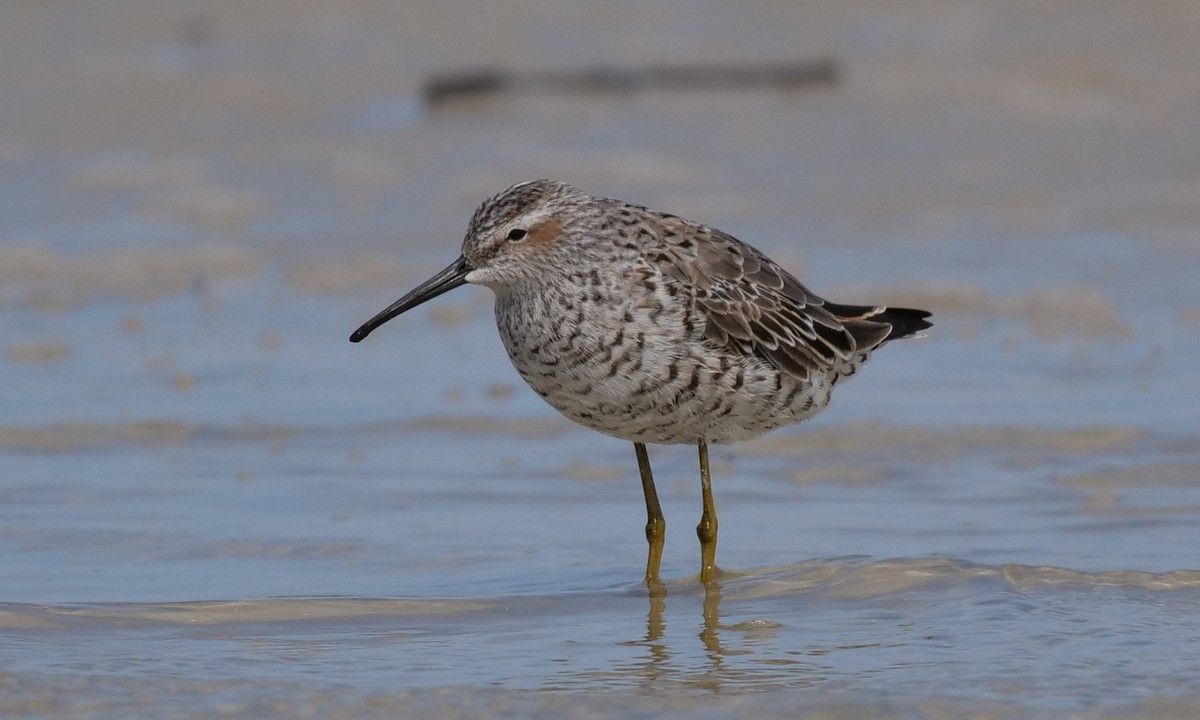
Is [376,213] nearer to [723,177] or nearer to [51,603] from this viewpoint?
[723,177]

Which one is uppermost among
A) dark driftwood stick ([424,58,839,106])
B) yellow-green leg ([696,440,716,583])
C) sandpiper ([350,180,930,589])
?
dark driftwood stick ([424,58,839,106])

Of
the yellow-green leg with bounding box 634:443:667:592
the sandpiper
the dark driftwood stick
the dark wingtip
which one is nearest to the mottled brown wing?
the sandpiper

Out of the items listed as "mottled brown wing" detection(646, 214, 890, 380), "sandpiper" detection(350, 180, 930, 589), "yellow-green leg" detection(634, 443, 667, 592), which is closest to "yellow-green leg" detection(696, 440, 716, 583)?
"sandpiper" detection(350, 180, 930, 589)

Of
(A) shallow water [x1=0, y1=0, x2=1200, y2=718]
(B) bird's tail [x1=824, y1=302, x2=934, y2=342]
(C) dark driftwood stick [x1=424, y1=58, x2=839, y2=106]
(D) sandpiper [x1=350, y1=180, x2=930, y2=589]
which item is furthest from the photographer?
(C) dark driftwood stick [x1=424, y1=58, x2=839, y2=106]

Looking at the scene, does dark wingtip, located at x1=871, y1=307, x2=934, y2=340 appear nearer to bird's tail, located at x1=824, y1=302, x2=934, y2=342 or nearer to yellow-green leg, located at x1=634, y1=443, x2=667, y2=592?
bird's tail, located at x1=824, y1=302, x2=934, y2=342

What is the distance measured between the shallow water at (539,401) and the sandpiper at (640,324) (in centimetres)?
65

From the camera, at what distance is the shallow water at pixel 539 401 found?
670cm

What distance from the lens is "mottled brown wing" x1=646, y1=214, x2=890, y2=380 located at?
7664mm

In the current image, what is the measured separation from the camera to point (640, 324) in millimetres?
7355

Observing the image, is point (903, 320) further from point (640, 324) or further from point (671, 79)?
point (671, 79)

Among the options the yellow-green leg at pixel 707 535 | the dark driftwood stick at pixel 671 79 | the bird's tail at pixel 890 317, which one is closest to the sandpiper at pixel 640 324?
the yellow-green leg at pixel 707 535

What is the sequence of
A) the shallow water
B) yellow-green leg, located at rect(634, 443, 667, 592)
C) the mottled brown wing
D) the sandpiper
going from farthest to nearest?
yellow-green leg, located at rect(634, 443, 667, 592) → the mottled brown wing → the sandpiper → the shallow water

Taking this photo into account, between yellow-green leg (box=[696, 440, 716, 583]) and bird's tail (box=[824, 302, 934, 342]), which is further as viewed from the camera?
bird's tail (box=[824, 302, 934, 342])

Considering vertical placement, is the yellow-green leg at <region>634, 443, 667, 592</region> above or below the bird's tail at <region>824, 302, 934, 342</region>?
below
